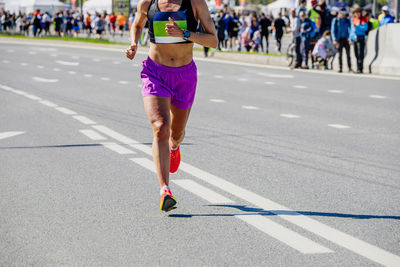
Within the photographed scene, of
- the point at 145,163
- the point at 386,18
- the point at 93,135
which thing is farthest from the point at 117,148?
the point at 386,18

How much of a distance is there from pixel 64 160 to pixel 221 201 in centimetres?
257

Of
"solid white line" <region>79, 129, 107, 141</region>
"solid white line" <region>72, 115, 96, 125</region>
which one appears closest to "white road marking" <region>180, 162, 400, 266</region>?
"solid white line" <region>79, 129, 107, 141</region>

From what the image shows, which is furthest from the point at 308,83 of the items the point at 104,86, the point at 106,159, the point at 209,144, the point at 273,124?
the point at 106,159

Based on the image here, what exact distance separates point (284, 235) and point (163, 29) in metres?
1.88

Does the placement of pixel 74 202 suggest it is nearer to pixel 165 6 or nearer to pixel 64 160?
pixel 165 6

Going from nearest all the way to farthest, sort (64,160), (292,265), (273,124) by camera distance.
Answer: (292,265) < (64,160) < (273,124)

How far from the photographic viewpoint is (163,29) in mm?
5969

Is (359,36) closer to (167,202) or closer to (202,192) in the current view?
(202,192)

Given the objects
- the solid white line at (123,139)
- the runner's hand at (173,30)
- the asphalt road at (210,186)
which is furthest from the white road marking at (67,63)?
the runner's hand at (173,30)

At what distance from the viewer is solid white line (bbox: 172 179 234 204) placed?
6.18 metres

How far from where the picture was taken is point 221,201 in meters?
6.15

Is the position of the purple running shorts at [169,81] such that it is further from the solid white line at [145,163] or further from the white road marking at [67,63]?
the white road marking at [67,63]

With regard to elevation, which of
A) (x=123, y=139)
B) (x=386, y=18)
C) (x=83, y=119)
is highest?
(x=386, y=18)

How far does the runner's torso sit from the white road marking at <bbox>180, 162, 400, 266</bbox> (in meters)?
1.20
